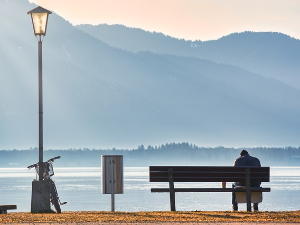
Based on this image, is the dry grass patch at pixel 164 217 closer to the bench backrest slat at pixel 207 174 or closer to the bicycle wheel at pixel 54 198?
the bench backrest slat at pixel 207 174

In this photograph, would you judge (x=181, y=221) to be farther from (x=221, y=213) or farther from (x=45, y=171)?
(x=45, y=171)

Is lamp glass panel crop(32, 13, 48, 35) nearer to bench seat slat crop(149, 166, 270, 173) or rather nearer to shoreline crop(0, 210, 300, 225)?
bench seat slat crop(149, 166, 270, 173)

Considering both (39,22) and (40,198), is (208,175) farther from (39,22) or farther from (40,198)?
(39,22)

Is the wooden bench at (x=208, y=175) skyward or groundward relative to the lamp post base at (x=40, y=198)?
skyward

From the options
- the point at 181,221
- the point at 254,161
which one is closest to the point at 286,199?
the point at 254,161

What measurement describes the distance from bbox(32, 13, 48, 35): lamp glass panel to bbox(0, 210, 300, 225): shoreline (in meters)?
5.74

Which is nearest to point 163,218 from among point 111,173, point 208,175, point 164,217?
point 164,217

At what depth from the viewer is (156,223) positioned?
16.4 metres

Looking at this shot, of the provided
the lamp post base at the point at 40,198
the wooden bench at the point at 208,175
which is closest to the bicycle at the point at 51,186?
the lamp post base at the point at 40,198

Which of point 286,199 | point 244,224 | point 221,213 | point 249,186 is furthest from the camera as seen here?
point 286,199

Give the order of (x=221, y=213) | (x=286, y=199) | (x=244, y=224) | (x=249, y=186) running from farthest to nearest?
1. (x=286, y=199)
2. (x=249, y=186)
3. (x=221, y=213)
4. (x=244, y=224)

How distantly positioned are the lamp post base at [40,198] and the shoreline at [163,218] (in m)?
2.22

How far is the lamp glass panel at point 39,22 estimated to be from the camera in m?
22.8

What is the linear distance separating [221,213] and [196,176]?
208 centimetres
